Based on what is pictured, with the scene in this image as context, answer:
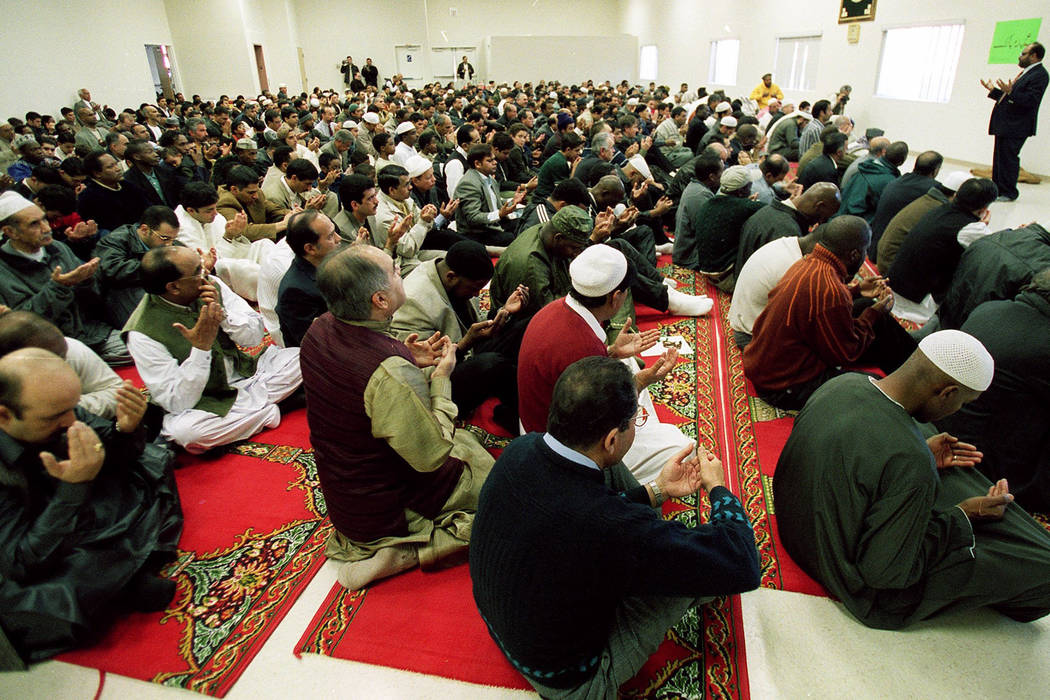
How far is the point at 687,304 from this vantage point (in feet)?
14.2

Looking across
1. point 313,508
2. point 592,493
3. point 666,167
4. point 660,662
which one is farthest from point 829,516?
point 666,167

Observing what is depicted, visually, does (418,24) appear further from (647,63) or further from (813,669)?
(813,669)

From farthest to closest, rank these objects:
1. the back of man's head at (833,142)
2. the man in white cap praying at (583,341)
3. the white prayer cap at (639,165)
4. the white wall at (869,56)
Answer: the white wall at (869,56), the white prayer cap at (639,165), the back of man's head at (833,142), the man in white cap praying at (583,341)

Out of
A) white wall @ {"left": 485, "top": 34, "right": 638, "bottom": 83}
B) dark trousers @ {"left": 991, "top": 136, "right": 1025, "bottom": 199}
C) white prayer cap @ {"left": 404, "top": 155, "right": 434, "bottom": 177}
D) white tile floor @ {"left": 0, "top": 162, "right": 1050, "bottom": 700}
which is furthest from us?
white wall @ {"left": 485, "top": 34, "right": 638, "bottom": 83}

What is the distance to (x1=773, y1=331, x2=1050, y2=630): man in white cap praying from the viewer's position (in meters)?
1.76

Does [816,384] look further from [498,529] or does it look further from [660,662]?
[498,529]

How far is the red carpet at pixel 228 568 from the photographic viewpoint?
1.94m

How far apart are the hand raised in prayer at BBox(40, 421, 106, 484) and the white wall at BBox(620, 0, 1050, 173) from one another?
10277 millimetres

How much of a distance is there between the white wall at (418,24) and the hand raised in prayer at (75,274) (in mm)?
19008

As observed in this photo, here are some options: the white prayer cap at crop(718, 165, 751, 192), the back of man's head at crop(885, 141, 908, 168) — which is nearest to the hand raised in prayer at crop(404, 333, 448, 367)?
the white prayer cap at crop(718, 165, 751, 192)

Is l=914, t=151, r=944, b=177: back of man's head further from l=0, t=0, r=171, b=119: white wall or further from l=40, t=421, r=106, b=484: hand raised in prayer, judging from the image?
l=0, t=0, r=171, b=119: white wall

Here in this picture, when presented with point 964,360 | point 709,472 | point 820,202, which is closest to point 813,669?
point 709,472

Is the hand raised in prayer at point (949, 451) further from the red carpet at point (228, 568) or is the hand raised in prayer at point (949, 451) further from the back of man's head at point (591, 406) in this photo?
the red carpet at point (228, 568)

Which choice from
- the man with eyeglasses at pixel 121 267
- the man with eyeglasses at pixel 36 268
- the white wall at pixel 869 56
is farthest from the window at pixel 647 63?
the man with eyeglasses at pixel 36 268
